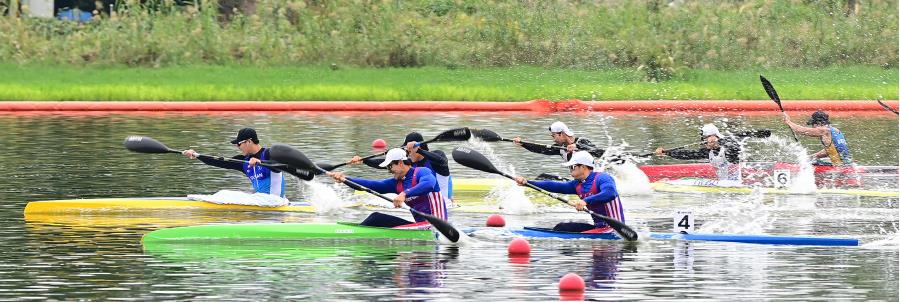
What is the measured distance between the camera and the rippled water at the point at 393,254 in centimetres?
1614

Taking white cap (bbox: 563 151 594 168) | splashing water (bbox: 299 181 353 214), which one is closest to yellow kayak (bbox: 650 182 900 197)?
splashing water (bbox: 299 181 353 214)

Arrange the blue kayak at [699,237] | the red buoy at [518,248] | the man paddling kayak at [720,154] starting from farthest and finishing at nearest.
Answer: the man paddling kayak at [720,154] < the blue kayak at [699,237] < the red buoy at [518,248]

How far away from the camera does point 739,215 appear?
73.9ft

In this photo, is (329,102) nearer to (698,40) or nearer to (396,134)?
(396,134)

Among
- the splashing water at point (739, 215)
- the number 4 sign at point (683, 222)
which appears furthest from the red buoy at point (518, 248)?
the splashing water at point (739, 215)

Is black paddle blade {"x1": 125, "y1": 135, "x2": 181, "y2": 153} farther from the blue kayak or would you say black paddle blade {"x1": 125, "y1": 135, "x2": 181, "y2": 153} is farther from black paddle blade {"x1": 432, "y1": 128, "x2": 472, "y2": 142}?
the blue kayak

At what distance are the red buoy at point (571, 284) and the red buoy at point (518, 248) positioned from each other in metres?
2.37

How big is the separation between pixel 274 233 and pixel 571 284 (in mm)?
4319

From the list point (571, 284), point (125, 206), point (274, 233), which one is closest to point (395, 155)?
point (274, 233)

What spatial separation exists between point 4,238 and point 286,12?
25463 mm

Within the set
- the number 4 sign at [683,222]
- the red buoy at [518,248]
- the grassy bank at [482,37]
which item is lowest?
the red buoy at [518,248]

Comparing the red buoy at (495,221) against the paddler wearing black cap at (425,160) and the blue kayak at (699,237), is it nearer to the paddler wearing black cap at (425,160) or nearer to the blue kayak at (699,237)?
the paddler wearing black cap at (425,160)

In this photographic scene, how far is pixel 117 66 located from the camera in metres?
42.0

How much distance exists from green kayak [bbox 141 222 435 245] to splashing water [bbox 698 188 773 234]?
357 centimetres
